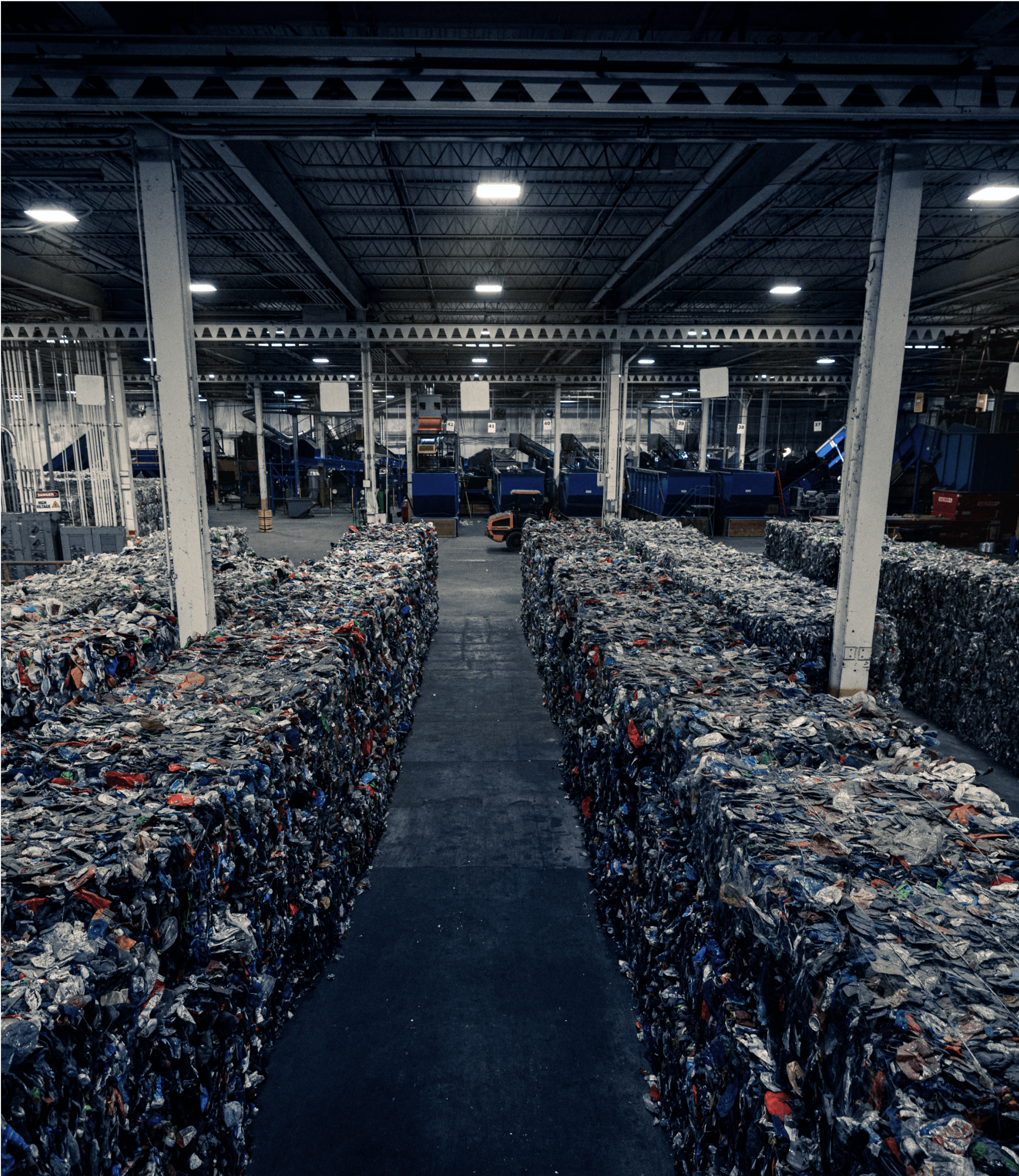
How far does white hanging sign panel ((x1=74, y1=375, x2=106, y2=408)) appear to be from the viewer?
12.4 metres

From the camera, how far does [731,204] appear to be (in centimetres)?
795

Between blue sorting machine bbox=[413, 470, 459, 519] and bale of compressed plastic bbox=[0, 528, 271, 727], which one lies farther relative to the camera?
blue sorting machine bbox=[413, 470, 459, 519]

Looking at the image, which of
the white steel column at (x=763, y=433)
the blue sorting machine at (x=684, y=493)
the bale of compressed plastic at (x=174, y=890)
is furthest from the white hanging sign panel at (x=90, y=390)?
the white steel column at (x=763, y=433)

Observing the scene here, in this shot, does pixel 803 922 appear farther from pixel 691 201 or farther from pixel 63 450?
pixel 63 450

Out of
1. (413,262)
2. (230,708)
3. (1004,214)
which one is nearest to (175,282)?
(230,708)

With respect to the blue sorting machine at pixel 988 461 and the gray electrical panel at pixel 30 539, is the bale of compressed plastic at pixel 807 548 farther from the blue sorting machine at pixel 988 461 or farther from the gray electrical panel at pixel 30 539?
the gray electrical panel at pixel 30 539

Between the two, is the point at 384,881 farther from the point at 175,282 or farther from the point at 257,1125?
the point at 175,282

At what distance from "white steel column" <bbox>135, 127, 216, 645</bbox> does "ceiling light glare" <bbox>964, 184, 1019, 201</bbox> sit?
14.1ft

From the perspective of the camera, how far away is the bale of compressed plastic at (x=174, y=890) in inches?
70.7

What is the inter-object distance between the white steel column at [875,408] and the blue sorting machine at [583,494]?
15146mm

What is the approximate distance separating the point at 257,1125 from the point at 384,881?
167cm

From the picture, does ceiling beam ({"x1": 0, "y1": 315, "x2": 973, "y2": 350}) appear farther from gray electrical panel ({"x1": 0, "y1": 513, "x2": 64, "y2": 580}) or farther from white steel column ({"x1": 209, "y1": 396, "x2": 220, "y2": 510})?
white steel column ({"x1": 209, "y1": 396, "x2": 220, "y2": 510})

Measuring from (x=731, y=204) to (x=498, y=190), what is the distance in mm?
2839

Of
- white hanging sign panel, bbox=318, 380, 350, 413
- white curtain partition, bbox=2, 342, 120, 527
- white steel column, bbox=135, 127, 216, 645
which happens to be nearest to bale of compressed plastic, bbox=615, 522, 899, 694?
white steel column, bbox=135, 127, 216, 645
